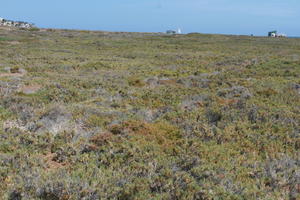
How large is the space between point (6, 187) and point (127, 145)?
287 cm

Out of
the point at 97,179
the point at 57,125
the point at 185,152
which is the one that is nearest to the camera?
the point at 97,179

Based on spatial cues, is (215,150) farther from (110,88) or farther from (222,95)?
(110,88)

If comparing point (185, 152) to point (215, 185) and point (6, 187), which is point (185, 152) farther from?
point (6, 187)

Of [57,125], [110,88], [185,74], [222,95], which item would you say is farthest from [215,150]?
[185,74]

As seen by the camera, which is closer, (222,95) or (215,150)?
(215,150)

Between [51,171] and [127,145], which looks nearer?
[51,171]

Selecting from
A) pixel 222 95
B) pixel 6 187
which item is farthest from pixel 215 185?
pixel 222 95

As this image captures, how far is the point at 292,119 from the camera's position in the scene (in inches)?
381

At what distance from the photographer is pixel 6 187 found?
5.33 meters

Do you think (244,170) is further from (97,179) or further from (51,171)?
(51,171)

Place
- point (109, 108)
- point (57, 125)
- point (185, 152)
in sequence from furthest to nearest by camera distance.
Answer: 1. point (109, 108)
2. point (57, 125)
3. point (185, 152)

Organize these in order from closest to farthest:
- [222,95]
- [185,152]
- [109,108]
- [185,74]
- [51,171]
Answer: [51,171]
[185,152]
[109,108]
[222,95]
[185,74]

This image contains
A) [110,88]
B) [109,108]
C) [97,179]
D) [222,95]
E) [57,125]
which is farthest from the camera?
[110,88]

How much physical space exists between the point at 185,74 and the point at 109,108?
11.9 metres
